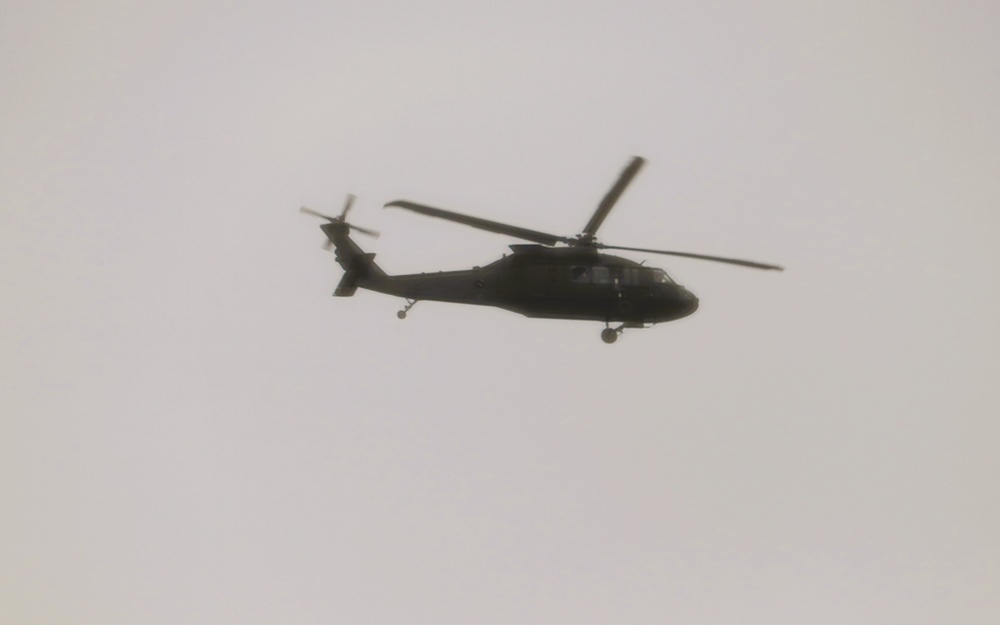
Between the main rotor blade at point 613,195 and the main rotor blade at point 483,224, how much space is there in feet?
3.72

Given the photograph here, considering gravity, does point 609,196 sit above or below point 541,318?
above

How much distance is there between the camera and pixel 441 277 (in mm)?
34344

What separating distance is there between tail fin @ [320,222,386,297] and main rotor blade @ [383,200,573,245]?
18.1 feet

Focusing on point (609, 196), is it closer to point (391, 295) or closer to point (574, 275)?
point (574, 275)

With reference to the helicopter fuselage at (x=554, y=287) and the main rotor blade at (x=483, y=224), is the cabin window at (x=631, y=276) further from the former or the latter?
the main rotor blade at (x=483, y=224)

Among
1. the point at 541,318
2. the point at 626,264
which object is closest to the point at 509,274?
the point at 541,318

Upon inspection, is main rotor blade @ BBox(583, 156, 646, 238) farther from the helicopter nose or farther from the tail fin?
the tail fin

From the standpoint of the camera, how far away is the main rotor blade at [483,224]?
98.4 feet

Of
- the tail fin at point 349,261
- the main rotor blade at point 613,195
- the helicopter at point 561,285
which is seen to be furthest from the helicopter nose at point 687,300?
the tail fin at point 349,261

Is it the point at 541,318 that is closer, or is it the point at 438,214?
the point at 438,214

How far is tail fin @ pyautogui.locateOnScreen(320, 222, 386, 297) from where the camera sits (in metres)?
35.3

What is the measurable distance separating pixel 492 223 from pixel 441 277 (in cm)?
395

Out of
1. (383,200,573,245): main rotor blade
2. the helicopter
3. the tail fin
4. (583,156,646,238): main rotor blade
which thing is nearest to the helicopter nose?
the helicopter

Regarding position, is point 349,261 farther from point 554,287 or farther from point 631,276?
point 631,276
